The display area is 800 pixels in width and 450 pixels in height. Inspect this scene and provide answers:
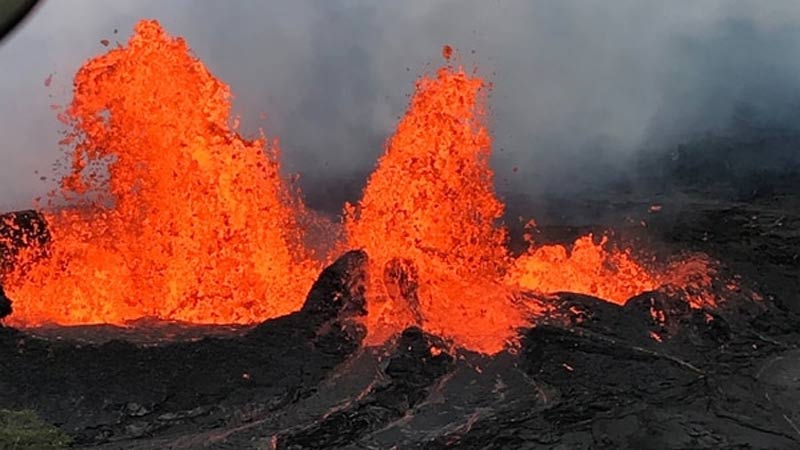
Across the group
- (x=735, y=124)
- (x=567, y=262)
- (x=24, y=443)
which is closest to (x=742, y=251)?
(x=567, y=262)

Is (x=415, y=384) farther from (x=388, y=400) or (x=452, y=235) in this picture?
(x=452, y=235)

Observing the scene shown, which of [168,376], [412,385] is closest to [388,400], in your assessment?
[412,385]

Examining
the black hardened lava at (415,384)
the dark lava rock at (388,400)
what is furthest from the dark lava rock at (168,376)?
the dark lava rock at (388,400)

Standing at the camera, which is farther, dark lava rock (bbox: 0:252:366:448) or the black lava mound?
dark lava rock (bbox: 0:252:366:448)

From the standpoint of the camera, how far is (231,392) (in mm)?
15008

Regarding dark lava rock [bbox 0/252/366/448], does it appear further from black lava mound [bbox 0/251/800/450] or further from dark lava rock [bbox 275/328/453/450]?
dark lava rock [bbox 275/328/453/450]

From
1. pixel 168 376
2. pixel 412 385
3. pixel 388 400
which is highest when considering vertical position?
pixel 168 376

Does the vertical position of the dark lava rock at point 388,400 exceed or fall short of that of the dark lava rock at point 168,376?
it falls short

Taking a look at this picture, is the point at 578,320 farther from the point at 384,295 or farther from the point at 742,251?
the point at 742,251

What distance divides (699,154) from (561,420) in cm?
3342

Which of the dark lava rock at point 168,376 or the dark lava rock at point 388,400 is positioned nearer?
the dark lava rock at point 388,400

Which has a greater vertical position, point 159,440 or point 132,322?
point 132,322

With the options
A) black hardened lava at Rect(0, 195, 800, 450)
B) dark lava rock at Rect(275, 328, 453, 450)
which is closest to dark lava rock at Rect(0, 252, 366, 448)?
black hardened lava at Rect(0, 195, 800, 450)

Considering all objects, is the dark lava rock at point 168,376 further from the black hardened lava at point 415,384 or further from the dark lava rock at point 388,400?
the dark lava rock at point 388,400
